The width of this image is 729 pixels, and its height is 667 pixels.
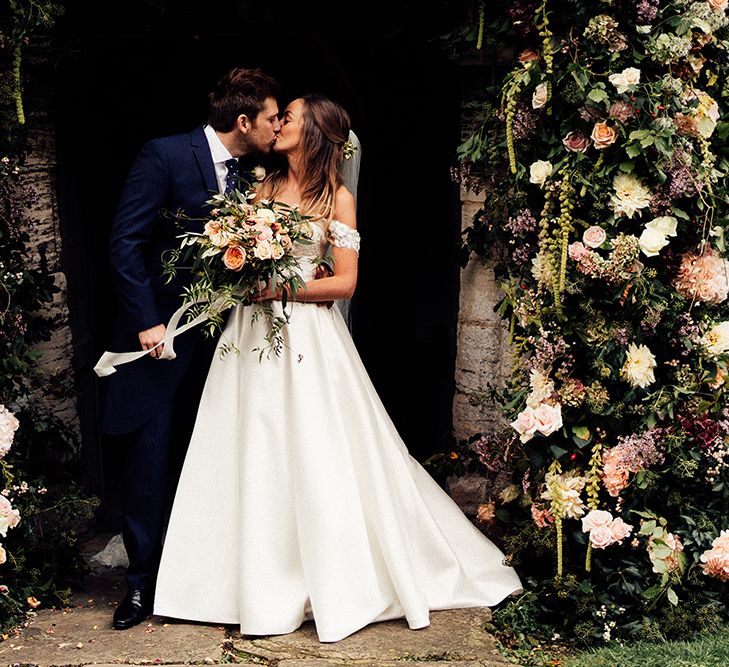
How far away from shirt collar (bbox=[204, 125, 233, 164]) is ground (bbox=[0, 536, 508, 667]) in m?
1.90

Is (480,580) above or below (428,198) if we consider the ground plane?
below

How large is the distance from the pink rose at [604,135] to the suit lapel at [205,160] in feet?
4.97

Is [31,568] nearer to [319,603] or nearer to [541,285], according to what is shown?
[319,603]

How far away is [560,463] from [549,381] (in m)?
0.34

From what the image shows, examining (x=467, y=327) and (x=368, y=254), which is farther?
(x=368, y=254)

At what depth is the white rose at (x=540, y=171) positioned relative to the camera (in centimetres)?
440

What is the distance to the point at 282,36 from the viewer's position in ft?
20.0

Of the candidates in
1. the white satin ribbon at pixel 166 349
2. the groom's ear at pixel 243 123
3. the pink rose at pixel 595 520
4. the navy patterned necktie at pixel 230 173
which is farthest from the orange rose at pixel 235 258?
the pink rose at pixel 595 520

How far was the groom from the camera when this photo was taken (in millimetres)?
4430

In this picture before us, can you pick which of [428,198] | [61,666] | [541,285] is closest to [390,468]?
[541,285]

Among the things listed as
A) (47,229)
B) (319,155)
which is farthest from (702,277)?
(47,229)

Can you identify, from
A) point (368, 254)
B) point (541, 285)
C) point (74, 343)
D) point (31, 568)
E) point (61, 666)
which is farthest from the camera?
point (368, 254)

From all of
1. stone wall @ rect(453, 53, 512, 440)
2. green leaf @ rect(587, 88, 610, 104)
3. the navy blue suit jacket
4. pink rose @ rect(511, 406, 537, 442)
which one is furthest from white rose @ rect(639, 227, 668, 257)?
the navy blue suit jacket

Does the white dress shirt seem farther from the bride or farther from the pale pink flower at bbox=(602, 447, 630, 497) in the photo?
the pale pink flower at bbox=(602, 447, 630, 497)
